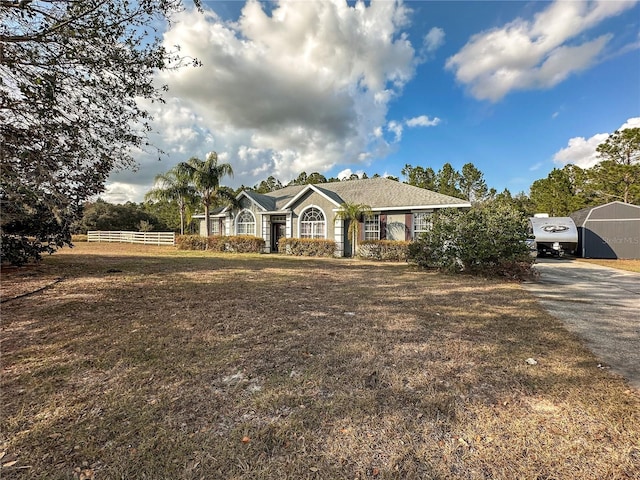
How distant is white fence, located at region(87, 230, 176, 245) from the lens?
2725 centimetres

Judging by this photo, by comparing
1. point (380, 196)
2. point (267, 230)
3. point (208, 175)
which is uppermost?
point (208, 175)

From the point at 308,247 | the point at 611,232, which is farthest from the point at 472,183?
the point at 308,247

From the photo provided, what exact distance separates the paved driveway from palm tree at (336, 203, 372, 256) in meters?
8.89

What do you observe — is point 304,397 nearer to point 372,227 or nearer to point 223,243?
point 372,227

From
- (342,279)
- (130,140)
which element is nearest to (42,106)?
(130,140)

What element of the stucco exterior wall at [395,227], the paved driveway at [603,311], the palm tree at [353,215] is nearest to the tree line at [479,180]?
the paved driveway at [603,311]

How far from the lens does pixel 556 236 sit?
18.8 metres

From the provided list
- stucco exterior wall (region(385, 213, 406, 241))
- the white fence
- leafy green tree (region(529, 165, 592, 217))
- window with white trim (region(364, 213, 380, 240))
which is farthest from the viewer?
the white fence

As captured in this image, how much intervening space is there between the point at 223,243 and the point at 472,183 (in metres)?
36.5

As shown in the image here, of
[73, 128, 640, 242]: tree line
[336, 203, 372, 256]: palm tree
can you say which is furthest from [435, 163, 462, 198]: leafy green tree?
[336, 203, 372, 256]: palm tree

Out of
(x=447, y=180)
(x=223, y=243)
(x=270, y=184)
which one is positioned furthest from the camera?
(x=270, y=184)

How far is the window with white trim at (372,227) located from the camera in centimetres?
1684

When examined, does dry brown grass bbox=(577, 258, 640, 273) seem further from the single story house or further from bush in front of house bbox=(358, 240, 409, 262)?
bush in front of house bbox=(358, 240, 409, 262)

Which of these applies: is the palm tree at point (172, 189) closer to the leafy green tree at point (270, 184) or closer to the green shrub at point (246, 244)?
the green shrub at point (246, 244)
